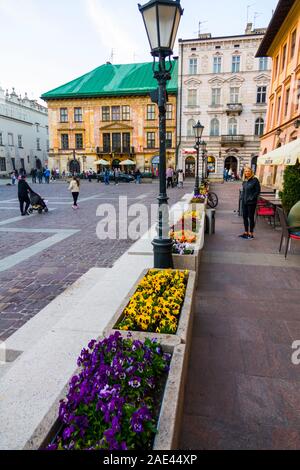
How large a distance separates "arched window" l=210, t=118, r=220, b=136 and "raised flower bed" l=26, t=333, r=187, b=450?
1644 inches

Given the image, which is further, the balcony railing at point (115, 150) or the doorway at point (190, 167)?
the balcony railing at point (115, 150)

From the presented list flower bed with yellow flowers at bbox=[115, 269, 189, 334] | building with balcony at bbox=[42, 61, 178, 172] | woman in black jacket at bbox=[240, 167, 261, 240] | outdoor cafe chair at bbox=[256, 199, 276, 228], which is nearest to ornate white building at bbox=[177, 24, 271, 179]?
building with balcony at bbox=[42, 61, 178, 172]

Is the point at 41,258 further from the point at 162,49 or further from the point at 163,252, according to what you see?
the point at 162,49

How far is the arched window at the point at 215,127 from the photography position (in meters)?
40.9

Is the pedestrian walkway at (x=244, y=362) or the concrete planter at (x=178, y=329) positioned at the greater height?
the concrete planter at (x=178, y=329)

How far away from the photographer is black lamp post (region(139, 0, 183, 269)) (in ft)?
12.9

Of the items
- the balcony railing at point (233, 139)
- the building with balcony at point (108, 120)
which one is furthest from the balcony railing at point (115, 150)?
the balcony railing at point (233, 139)

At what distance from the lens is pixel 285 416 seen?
8.30ft

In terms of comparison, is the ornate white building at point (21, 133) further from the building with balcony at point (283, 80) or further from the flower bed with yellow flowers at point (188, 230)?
the flower bed with yellow flowers at point (188, 230)

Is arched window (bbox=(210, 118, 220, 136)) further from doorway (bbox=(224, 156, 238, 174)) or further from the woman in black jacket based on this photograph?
the woman in black jacket

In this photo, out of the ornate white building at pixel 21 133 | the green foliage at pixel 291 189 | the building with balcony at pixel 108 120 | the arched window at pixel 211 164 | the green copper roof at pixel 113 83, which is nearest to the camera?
the green foliage at pixel 291 189

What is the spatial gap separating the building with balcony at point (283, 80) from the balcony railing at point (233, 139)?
15.0 meters

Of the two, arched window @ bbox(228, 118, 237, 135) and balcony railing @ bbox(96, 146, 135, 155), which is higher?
arched window @ bbox(228, 118, 237, 135)

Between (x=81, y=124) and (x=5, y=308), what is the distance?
45.7m
